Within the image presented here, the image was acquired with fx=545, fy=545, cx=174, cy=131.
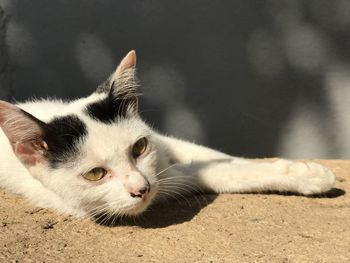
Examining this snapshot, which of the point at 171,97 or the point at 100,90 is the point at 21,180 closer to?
the point at 100,90

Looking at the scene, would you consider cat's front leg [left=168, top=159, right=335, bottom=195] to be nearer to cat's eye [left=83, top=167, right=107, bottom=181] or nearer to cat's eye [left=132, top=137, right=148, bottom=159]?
cat's eye [left=132, top=137, right=148, bottom=159]

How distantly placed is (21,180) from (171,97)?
1569 millimetres

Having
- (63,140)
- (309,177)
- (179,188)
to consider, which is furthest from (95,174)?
(309,177)

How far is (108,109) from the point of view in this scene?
288 centimetres

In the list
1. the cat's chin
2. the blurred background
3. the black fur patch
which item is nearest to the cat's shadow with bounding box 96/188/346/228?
the cat's chin

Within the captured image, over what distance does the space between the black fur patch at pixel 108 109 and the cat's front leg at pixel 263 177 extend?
554 mm

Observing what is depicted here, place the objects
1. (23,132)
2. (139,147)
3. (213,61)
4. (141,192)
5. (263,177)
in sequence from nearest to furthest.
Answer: (141,192), (23,132), (139,147), (263,177), (213,61)

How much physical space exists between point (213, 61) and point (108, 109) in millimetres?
1556

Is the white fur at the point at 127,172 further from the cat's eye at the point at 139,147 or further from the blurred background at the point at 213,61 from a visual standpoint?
the blurred background at the point at 213,61

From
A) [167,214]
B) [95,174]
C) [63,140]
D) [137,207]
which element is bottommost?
[167,214]

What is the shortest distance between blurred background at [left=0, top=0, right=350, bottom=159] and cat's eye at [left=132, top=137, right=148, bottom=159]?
1.53m

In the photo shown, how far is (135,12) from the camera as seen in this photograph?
166 inches

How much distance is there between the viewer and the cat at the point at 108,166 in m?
2.60

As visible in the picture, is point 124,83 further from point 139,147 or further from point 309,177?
point 309,177
